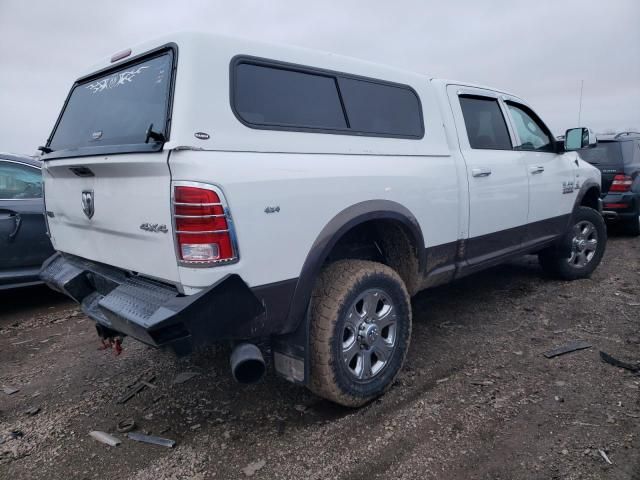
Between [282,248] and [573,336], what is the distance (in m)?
2.72

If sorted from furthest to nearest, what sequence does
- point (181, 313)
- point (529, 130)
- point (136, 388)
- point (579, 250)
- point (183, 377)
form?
1. point (579, 250)
2. point (529, 130)
3. point (183, 377)
4. point (136, 388)
5. point (181, 313)

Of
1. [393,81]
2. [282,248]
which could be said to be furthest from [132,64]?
[393,81]

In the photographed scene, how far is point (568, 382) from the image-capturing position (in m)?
3.01

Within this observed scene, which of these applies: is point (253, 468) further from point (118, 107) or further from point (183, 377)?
point (118, 107)

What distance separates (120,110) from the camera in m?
2.68

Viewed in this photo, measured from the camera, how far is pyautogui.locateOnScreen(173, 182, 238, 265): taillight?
6.72 ft

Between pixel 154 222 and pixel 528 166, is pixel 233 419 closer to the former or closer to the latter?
pixel 154 222

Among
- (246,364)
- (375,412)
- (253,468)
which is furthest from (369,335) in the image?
(253,468)

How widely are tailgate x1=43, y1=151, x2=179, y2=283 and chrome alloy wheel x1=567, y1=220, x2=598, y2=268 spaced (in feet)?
14.4

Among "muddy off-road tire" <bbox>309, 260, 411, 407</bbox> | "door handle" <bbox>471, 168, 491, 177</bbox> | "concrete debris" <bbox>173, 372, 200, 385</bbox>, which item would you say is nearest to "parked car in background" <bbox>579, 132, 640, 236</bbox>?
"door handle" <bbox>471, 168, 491, 177</bbox>

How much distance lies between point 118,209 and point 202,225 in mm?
650

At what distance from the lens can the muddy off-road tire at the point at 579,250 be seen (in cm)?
495

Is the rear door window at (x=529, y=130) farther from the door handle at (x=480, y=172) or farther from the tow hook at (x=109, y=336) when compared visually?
the tow hook at (x=109, y=336)

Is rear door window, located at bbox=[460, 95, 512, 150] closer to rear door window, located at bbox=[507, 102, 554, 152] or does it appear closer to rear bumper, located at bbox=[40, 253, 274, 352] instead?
rear door window, located at bbox=[507, 102, 554, 152]
